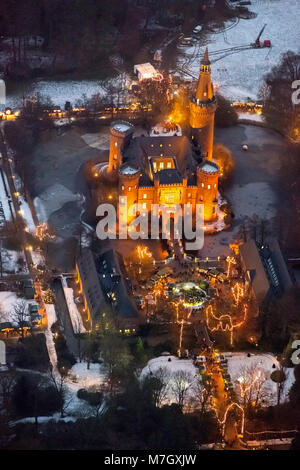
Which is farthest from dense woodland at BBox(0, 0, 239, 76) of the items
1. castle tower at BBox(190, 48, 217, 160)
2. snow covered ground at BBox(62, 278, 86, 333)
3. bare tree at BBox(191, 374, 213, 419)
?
bare tree at BBox(191, 374, 213, 419)

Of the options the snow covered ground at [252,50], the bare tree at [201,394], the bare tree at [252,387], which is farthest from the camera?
the snow covered ground at [252,50]

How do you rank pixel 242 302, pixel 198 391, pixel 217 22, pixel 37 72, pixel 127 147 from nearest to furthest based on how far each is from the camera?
1. pixel 198 391
2. pixel 242 302
3. pixel 127 147
4. pixel 37 72
5. pixel 217 22

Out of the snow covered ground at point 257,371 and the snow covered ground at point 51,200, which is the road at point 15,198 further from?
the snow covered ground at point 257,371

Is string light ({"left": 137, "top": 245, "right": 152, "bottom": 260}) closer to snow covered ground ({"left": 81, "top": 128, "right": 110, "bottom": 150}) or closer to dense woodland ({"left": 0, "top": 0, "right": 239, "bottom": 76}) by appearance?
snow covered ground ({"left": 81, "top": 128, "right": 110, "bottom": 150})

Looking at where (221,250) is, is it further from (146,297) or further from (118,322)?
(118,322)

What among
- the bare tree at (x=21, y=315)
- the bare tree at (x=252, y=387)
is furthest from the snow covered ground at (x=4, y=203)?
the bare tree at (x=252, y=387)

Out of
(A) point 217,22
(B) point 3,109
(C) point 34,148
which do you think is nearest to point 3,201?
(C) point 34,148
